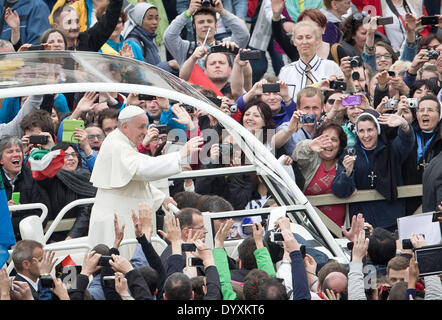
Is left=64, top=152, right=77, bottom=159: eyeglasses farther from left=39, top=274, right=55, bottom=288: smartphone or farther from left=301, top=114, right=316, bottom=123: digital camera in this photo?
left=39, top=274, right=55, bottom=288: smartphone

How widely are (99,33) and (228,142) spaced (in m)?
2.46

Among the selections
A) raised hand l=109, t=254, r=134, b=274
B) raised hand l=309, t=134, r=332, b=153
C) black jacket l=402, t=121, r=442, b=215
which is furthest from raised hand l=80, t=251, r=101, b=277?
black jacket l=402, t=121, r=442, b=215

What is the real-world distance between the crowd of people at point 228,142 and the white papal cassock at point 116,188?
1 cm

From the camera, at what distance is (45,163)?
9.76 metres

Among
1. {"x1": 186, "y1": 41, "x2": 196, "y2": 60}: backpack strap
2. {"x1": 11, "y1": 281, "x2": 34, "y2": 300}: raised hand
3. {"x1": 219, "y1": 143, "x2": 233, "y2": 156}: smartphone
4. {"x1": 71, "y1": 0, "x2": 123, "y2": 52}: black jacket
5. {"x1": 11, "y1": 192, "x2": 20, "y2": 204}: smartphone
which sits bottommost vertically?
{"x1": 11, "y1": 281, "x2": 34, "y2": 300}: raised hand

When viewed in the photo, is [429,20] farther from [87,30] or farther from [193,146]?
[193,146]

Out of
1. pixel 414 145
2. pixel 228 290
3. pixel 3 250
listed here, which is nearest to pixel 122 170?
pixel 3 250

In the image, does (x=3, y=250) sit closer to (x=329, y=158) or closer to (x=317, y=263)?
(x=317, y=263)

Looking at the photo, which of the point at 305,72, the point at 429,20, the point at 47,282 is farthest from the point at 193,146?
Result: the point at 429,20

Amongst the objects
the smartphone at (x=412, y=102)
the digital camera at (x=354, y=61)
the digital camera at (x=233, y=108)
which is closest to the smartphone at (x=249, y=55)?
the digital camera at (x=233, y=108)

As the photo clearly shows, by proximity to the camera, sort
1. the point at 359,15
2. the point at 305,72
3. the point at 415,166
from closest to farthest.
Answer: the point at 415,166 → the point at 305,72 → the point at 359,15

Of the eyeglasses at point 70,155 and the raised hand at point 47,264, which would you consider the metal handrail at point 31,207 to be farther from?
the raised hand at point 47,264

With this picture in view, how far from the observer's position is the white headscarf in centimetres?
1260

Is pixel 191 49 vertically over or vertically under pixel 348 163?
over
